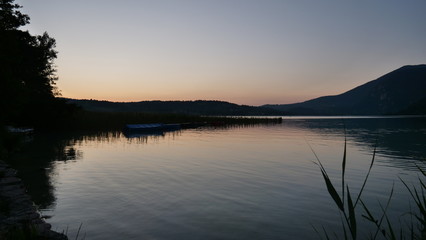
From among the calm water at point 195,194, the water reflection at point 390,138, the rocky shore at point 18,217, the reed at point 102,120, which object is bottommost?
the water reflection at point 390,138

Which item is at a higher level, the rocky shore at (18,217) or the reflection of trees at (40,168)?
the rocky shore at (18,217)

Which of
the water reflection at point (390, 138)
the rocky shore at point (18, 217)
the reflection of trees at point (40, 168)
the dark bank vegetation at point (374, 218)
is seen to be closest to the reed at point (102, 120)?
the reflection of trees at point (40, 168)

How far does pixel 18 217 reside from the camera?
812cm

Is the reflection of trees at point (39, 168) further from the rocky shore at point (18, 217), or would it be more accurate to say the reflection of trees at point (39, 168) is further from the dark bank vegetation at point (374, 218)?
the dark bank vegetation at point (374, 218)

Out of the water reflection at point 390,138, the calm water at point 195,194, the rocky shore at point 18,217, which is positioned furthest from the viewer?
the water reflection at point 390,138

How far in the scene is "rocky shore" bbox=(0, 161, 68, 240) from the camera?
5.76 metres

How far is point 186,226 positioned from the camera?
9500 millimetres

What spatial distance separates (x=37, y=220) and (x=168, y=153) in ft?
62.7

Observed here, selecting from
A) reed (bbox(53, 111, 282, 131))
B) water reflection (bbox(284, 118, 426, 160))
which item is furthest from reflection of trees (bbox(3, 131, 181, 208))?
reed (bbox(53, 111, 282, 131))

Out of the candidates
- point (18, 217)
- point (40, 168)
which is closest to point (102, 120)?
point (40, 168)

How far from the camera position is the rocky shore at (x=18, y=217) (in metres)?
5.76

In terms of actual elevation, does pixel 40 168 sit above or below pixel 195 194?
above

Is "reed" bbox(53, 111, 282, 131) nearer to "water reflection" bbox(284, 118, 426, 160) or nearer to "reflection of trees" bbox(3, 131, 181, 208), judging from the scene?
"reflection of trees" bbox(3, 131, 181, 208)

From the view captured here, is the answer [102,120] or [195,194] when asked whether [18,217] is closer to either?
[195,194]
